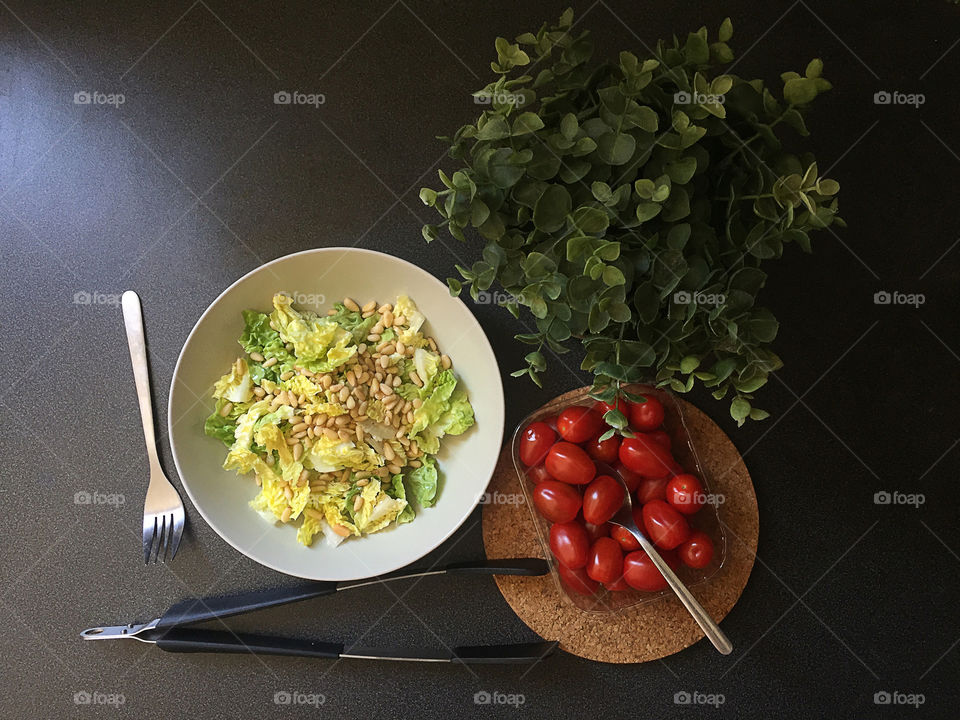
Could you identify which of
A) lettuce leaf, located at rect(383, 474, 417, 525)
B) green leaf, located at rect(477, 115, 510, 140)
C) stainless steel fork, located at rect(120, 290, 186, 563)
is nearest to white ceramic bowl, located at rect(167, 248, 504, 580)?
lettuce leaf, located at rect(383, 474, 417, 525)

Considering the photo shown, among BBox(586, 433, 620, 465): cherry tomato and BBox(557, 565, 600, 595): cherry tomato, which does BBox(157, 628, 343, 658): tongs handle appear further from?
BBox(586, 433, 620, 465): cherry tomato

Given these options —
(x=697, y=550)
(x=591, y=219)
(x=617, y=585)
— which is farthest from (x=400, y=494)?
(x=591, y=219)

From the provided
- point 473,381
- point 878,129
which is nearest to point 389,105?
point 473,381

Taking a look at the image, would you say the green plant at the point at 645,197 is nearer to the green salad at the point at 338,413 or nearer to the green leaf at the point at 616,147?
the green leaf at the point at 616,147

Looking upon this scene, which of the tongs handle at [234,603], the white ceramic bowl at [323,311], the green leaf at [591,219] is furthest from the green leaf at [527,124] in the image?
the tongs handle at [234,603]

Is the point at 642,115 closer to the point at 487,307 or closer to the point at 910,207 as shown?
the point at 487,307

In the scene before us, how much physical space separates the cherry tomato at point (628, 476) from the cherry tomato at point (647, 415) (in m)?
0.07

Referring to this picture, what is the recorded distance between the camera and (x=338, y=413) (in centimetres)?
114

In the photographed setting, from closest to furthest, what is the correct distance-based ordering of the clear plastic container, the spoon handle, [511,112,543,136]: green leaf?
[511,112,543,136]: green leaf < the spoon handle < the clear plastic container

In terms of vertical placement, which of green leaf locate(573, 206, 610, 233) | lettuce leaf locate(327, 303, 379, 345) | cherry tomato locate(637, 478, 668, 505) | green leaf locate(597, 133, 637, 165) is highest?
green leaf locate(597, 133, 637, 165)

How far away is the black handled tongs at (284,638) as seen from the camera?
118cm

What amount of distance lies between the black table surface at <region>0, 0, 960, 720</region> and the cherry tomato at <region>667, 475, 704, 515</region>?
0.14 m

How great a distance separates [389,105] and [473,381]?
1.68 feet

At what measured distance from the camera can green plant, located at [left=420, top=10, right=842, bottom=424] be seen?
0.78 meters
